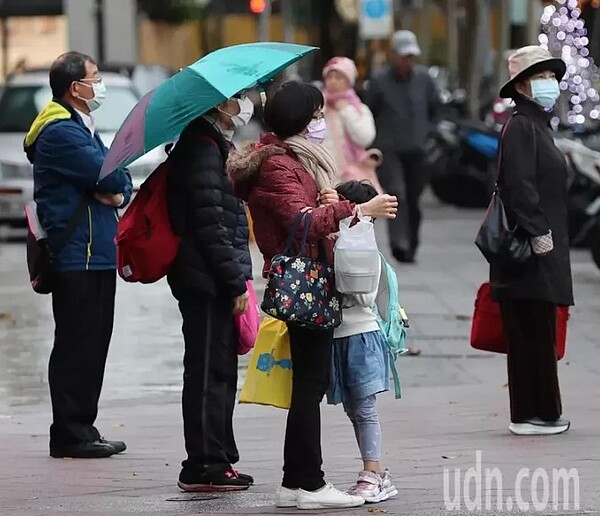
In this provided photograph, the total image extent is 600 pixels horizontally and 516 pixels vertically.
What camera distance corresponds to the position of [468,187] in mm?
25422

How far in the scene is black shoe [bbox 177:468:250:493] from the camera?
7.46m

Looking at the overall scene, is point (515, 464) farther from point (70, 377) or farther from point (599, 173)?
point (599, 173)

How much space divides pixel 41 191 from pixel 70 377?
0.89m

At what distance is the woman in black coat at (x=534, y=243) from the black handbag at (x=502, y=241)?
0.04 meters

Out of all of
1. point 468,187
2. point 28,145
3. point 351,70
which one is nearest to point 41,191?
point 28,145

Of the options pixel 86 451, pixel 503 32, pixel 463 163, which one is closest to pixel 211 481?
pixel 86 451

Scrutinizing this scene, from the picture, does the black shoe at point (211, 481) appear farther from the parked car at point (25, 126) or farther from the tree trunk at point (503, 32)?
the tree trunk at point (503, 32)

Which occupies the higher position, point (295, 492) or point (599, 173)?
point (295, 492)

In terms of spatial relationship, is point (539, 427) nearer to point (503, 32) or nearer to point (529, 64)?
point (529, 64)

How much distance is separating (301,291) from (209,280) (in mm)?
570

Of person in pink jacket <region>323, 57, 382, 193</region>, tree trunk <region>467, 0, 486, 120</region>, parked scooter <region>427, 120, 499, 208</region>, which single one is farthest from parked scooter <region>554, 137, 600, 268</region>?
tree trunk <region>467, 0, 486, 120</region>

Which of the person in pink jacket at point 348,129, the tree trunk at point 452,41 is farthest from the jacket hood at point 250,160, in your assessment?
the tree trunk at point 452,41

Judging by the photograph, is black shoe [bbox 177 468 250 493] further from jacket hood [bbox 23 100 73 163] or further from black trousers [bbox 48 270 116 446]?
jacket hood [bbox 23 100 73 163]

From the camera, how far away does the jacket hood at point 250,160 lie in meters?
7.02
